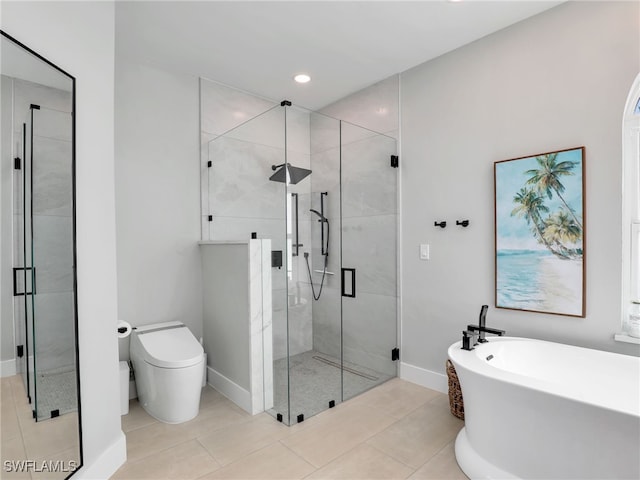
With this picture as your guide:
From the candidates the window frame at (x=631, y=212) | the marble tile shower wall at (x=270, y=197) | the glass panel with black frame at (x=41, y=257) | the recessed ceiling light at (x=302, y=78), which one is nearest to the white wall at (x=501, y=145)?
the window frame at (x=631, y=212)

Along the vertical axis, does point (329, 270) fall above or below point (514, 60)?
below

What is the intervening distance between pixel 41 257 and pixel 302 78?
8.05 feet

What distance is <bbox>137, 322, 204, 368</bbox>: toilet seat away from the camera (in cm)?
237

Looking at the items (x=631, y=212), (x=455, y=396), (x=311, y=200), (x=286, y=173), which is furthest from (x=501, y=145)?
(x=455, y=396)

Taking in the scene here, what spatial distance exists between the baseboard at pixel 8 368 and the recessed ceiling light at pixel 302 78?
8.99ft

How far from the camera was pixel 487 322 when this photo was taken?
2623mm

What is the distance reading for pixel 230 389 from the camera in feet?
9.13

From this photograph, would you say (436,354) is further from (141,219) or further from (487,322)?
(141,219)

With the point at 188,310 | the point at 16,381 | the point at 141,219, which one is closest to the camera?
the point at 16,381

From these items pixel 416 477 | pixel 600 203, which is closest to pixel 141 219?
pixel 416 477

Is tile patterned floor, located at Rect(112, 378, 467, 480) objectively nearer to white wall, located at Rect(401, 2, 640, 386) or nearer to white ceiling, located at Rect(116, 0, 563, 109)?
white wall, located at Rect(401, 2, 640, 386)

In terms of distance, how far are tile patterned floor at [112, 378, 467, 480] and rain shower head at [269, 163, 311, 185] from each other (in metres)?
1.65

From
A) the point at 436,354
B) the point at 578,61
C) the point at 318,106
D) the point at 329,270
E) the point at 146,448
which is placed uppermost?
the point at 318,106

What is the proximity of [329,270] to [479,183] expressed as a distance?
1277 mm
